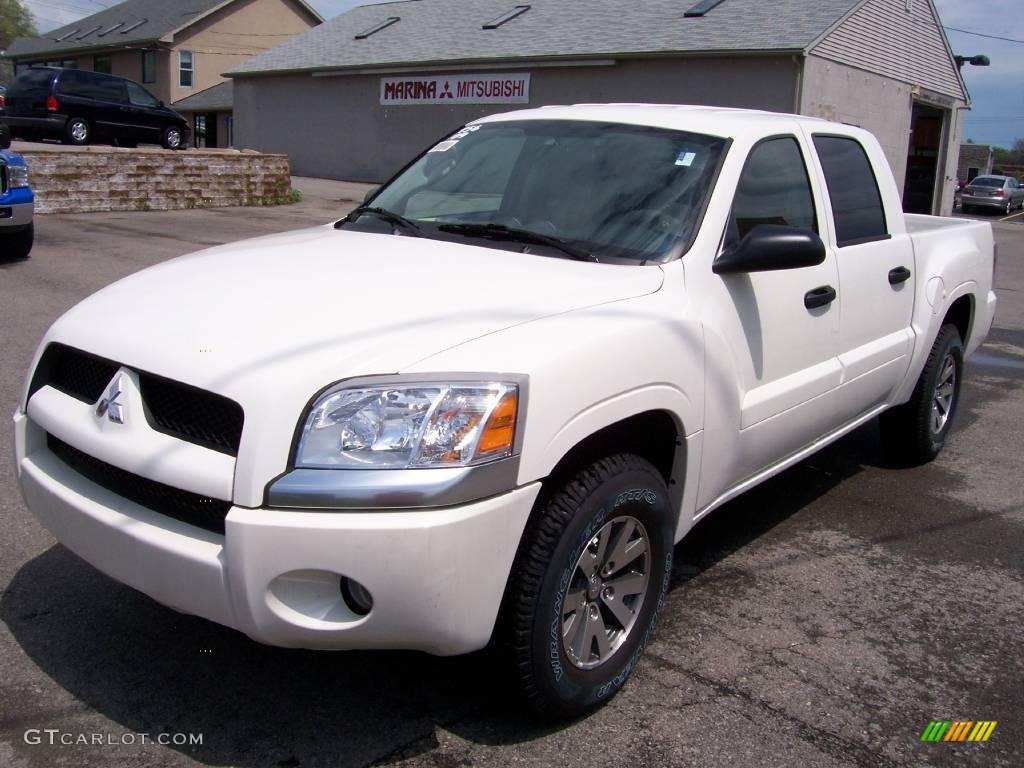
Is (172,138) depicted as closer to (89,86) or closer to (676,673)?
(89,86)

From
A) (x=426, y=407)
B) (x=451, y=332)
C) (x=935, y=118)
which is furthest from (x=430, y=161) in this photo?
(x=935, y=118)

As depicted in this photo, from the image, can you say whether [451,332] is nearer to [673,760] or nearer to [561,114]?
[673,760]

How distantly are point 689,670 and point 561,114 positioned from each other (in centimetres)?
234

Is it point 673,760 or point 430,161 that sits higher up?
point 430,161

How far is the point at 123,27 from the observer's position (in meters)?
44.1

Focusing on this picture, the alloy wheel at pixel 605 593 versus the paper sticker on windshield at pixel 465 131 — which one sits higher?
the paper sticker on windshield at pixel 465 131

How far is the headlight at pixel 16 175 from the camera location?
10234 mm

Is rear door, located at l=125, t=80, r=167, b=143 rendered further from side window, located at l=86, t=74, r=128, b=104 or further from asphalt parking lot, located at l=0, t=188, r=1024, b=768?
asphalt parking lot, located at l=0, t=188, r=1024, b=768

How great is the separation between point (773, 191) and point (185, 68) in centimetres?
4229

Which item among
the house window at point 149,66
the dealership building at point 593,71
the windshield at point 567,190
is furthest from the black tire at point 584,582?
the house window at point 149,66

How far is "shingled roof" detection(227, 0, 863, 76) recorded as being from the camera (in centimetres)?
2286

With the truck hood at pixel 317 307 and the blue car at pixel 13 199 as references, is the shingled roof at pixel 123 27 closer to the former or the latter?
the blue car at pixel 13 199

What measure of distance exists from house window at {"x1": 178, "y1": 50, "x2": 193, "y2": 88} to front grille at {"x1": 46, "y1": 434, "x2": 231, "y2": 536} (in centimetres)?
4261

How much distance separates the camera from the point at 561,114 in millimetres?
4363
